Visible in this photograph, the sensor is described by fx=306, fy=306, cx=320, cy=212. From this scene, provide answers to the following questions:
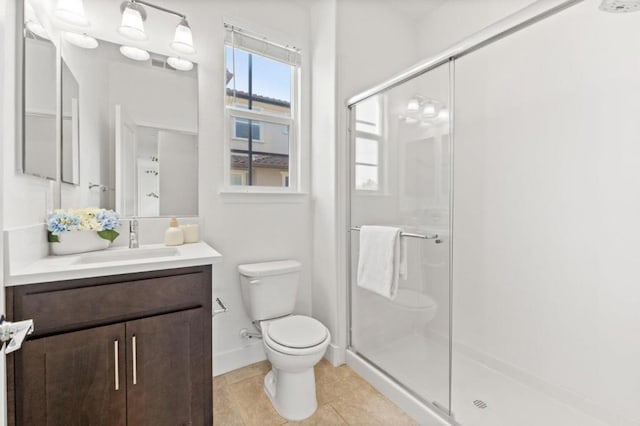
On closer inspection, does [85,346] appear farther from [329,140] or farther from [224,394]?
[329,140]

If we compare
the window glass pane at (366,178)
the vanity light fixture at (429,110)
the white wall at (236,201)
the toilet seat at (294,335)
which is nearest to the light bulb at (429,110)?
the vanity light fixture at (429,110)

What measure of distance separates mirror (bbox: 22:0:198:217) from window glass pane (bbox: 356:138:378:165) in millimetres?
1079

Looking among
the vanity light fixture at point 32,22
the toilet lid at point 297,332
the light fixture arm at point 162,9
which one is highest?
the light fixture arm at point 162,9

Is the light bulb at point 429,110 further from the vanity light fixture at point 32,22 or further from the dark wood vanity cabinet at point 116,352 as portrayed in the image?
the vanity light fixture at point 32,22

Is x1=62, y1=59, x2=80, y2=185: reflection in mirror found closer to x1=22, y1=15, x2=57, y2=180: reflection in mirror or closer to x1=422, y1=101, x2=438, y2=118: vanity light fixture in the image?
x1=22, y1=15, x2=57, y2=180: reflection in mirror

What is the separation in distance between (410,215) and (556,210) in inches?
31.7

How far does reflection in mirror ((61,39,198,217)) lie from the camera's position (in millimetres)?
1667

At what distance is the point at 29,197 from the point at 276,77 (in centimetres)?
167

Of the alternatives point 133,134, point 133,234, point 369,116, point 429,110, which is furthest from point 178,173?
point 429,110

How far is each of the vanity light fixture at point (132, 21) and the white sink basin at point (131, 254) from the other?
1.18 metres

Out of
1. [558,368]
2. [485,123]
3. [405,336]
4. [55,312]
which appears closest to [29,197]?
[55,312]

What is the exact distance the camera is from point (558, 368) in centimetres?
172

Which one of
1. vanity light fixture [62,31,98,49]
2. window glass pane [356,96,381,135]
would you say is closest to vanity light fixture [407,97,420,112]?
window glass pane [356,96,381,135]

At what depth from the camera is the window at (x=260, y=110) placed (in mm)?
2115
